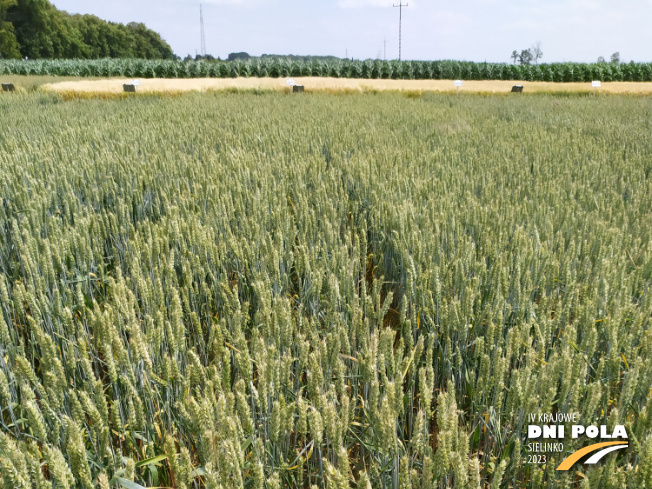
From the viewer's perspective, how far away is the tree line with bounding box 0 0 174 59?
153ft

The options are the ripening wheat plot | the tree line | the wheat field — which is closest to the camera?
the ripening wheat plot

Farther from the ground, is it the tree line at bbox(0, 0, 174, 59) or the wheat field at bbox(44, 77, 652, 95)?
the tree line at bbox(0, 0, 174, 59)

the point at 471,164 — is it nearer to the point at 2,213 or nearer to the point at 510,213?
the point at 510,213

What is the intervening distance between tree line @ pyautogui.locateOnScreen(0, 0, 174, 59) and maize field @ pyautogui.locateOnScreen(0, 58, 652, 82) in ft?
71.4

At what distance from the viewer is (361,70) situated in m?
28.3

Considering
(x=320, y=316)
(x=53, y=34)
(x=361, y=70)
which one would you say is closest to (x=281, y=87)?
(x=361, y=70)

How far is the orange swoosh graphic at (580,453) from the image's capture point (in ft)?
3.27

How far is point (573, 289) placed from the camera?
5.01 feet

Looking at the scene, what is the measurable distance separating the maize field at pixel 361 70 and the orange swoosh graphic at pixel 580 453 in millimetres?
27596

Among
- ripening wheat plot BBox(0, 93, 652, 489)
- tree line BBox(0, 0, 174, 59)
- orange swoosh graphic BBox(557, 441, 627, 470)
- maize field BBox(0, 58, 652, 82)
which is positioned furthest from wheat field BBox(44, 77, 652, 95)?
tree line BBox(0, 0, 174, 59)

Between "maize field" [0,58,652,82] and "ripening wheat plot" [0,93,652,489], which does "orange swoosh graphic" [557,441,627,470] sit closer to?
"ripening wheat plot" [0,93,652,489]

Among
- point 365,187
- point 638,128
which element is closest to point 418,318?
point 365,187

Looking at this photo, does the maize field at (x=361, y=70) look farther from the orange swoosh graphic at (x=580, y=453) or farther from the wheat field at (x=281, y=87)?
the orange swoosh graphic at (x=580, y=453)

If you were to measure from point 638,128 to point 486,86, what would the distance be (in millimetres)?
15493
